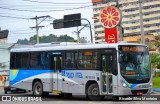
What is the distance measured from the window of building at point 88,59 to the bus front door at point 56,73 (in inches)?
69.8

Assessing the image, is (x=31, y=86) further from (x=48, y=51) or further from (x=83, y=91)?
(x=83, y=91)

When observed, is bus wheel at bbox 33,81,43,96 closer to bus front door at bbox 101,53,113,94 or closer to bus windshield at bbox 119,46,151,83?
bus front door at bbox 101,53,113,94

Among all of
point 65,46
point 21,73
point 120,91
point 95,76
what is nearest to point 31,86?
point 21,73

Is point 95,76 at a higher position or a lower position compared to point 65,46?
lower

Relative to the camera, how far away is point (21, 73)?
2472 centimetres

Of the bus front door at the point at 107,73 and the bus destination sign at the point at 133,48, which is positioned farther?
the bus destination sign at the point at 133,48

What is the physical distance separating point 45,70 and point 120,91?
5939 millimetres

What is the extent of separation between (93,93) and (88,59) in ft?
5.97

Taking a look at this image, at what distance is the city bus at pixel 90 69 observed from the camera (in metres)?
18.8

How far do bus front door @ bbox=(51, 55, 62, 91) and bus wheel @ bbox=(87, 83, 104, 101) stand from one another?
8.12ft

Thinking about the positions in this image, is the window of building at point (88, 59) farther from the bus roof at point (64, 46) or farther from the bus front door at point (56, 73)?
the bus front door at point (56, 73)

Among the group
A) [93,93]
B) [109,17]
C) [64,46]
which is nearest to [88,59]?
[93,93]

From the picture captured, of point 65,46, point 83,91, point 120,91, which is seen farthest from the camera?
point 65,46

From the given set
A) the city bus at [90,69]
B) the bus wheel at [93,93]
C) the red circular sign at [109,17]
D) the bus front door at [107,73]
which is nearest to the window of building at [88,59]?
the city bus at [90,69]
